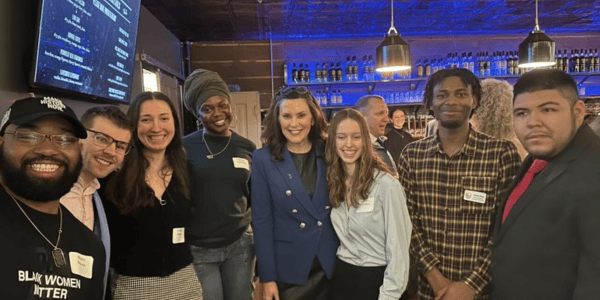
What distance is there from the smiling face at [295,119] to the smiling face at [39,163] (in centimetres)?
104

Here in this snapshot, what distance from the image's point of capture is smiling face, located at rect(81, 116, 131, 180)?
5.57 feet

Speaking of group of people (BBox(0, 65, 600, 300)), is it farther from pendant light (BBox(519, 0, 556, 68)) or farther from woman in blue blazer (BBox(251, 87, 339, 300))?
pendant light (BBox(519, 0, 556, 68))

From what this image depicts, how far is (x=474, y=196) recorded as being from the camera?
75.3 inches

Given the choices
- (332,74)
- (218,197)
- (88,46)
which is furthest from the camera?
(332,74)

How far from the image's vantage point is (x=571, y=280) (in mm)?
1251

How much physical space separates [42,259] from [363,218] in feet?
4.28

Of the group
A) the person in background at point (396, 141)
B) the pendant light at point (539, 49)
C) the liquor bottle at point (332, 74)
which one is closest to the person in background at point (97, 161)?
the person in background at point (396, 141)

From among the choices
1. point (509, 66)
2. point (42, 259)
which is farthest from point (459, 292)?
point (509, 66)

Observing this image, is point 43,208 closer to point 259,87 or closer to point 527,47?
point 527,47

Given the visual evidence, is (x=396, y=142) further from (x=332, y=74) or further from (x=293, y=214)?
(x=293, y=214)

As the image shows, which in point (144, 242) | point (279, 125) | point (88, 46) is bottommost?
point (144, 242)

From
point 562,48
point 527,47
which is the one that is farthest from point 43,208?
point 562,48

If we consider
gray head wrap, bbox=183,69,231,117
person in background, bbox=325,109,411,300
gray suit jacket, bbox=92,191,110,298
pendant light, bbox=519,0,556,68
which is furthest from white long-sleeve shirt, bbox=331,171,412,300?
pendant light, bbox=519,0,556,68

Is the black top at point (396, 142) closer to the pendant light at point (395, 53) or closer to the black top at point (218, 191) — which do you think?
the pendant light at point (395, 53)
